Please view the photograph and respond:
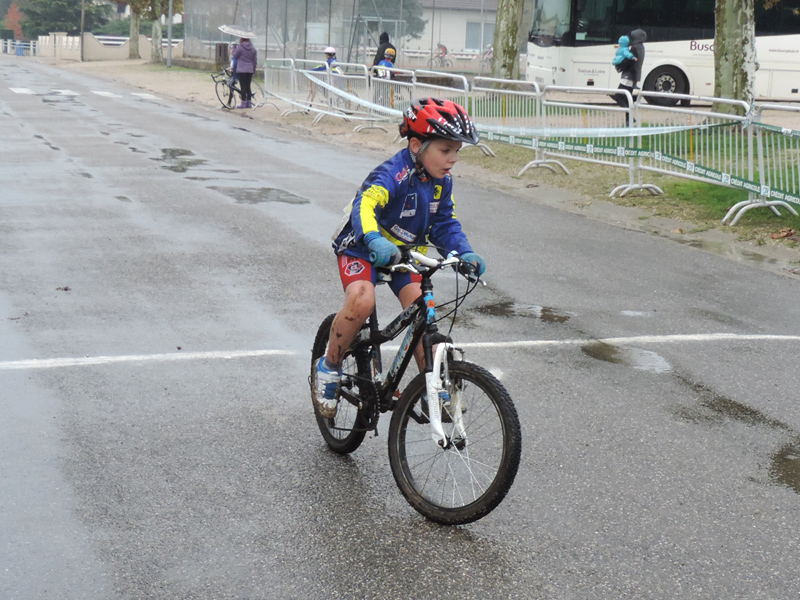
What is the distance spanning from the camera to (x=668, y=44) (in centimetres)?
2741

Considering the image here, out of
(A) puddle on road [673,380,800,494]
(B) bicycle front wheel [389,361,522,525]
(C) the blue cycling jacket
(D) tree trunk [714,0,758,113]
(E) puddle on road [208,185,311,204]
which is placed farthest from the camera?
(D) tree trunk [714,0,758,113]

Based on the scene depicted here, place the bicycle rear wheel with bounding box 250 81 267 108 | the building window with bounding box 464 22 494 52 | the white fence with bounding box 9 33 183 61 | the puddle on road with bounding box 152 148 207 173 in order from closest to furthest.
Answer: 1. the puddle on road with bounding box 152 148 207 173
2. the bicycle rear wheel with bounding box 250 81 267 108
3. the building window with bounding box 464 22 494 52
4. the white fence with bounding box 9 33 183 61

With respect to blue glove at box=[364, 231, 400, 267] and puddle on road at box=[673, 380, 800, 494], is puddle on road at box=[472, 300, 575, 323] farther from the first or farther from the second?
blue glove at box=[364, 231, 400, 267]

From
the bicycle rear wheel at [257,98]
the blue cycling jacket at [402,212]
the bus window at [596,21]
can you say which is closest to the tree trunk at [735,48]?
the bus window at [596,21]

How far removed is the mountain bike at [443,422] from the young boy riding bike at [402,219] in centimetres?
16

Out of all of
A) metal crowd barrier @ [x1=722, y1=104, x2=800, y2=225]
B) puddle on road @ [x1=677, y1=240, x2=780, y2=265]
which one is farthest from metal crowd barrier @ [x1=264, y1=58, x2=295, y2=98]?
puddle on road @ [x1=677, y1=240, x2=780, y2=265]

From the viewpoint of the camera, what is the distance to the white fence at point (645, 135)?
39.3ft

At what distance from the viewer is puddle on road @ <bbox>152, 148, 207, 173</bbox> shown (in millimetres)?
15445

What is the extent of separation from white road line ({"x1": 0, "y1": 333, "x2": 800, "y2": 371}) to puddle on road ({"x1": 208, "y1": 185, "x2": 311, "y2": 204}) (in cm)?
613

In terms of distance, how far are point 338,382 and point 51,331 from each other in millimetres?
2932

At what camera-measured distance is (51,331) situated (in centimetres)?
698

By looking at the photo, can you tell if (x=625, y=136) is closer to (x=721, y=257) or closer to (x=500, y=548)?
(x=721, y=257)

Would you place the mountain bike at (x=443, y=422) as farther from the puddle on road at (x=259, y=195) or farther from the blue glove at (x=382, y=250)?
the puddle on road at (x=259, y=195)

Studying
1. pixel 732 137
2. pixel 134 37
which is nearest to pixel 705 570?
pixel 732 137
